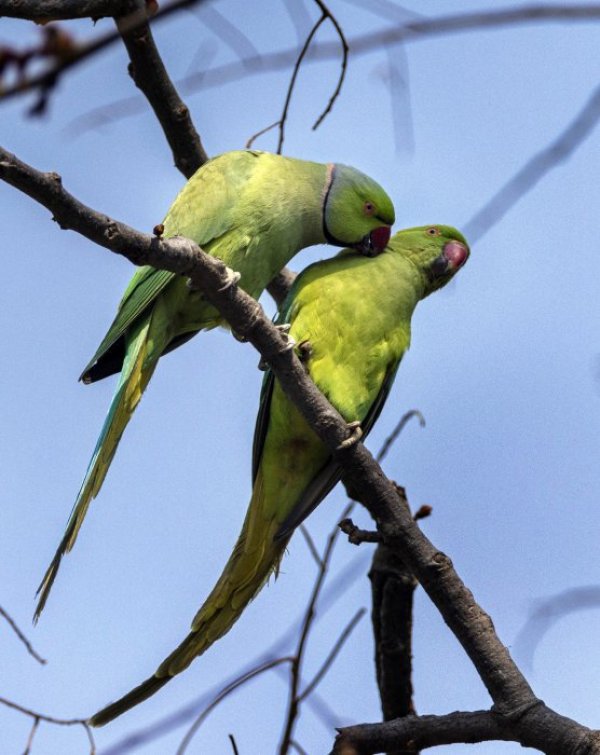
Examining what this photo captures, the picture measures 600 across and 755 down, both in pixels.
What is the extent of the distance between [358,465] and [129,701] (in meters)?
1.10

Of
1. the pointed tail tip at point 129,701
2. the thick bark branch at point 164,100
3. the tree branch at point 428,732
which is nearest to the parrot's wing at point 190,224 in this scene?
the thick bark branch at point 164,100

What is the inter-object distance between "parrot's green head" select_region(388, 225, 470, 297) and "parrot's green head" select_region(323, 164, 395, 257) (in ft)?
0.32

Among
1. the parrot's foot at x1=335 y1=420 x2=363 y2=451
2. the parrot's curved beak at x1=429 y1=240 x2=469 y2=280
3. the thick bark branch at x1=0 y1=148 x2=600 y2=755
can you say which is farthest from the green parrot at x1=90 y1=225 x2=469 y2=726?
the parrot's curved beak at x1=429 y1=240 x2=469 y2=280

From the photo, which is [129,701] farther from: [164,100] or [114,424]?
[164,100]

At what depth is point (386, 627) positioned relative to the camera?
3895mm

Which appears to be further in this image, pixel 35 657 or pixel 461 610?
pixel 461 610

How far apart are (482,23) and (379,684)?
3054 millimetres

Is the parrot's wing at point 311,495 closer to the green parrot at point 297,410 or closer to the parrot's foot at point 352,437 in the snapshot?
the green parrot at point 297,410

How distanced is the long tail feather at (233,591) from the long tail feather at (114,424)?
52 cm

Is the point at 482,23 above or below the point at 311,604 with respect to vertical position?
above

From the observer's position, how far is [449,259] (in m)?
4.59

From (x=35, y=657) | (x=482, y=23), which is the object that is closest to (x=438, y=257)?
(x=35, y=657)

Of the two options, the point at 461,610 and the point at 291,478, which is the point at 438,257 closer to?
the point at 291,478

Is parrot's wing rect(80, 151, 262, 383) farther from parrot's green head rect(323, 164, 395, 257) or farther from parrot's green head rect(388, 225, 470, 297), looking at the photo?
parrot's green head rect(388, 225, 470, 297)
